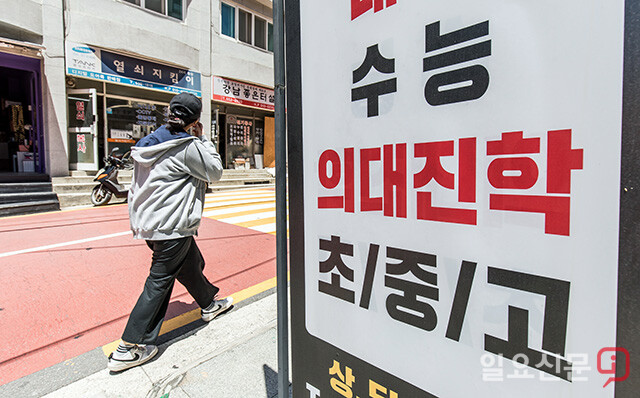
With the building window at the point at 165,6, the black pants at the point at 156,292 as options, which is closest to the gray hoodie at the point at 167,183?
the black pants at the point at 156,292

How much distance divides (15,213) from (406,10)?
10055mm

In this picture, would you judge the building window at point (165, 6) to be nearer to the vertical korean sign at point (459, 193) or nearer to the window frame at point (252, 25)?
the window frame at point (252, 25)

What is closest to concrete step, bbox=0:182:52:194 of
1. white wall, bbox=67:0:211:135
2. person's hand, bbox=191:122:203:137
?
white wall, bbox=67:0:211:135

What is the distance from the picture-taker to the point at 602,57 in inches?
27.7

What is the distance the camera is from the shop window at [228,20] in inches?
577

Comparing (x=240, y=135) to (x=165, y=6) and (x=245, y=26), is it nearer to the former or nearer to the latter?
(x=245, y=26)

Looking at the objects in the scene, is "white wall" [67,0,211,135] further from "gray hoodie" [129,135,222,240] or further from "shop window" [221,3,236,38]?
"gray hoodie" [129,135,222,240]

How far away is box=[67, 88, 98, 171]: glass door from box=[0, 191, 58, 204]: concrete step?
2095 mm

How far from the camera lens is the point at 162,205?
238 centimetres

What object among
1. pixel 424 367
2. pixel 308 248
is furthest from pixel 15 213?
pixel 424 367

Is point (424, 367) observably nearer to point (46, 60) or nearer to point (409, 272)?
point (409, 272)

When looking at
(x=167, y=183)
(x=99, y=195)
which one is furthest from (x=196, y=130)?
(x=99, y=195)

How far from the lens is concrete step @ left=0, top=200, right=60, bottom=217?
7695mm

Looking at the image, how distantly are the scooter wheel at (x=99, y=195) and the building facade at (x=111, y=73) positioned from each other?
1.95 m
